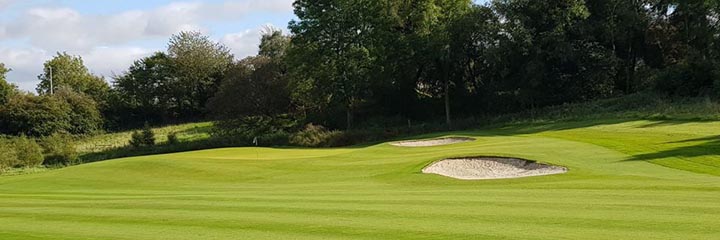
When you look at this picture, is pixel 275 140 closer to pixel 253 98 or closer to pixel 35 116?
pixel 253 98

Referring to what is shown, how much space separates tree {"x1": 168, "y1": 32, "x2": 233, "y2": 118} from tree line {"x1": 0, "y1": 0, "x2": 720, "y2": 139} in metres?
13.5

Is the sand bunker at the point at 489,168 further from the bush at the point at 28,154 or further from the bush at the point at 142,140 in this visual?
the bush at the point at 142,140

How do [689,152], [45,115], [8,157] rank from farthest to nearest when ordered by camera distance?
[45,115] → [8,157] → [689,152]

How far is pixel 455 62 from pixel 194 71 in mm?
38048

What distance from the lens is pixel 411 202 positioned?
13.7 meters

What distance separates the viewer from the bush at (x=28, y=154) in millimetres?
44881

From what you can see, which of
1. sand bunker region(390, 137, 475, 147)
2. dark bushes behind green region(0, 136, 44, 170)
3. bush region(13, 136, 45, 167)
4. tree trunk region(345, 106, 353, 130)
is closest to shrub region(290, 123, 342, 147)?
tree trunk region(345, 106, 353, 130)

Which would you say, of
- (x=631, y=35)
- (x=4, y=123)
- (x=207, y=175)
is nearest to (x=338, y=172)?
(x=207, y=175)

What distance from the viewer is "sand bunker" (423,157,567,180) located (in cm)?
2150

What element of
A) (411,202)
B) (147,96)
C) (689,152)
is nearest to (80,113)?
(147,96)

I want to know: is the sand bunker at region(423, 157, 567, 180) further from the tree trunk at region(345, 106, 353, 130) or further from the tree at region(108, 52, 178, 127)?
the tree at region(108, 52, 178, 127)

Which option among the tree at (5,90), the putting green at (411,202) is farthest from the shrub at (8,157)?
the tree at (5,90)

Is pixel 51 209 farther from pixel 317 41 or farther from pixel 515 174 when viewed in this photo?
pixel 317 41

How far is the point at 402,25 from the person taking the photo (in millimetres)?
55531
